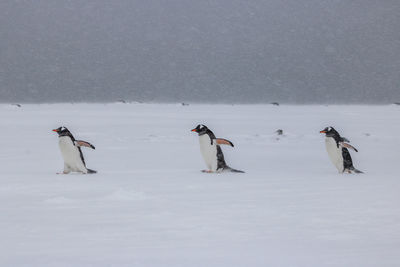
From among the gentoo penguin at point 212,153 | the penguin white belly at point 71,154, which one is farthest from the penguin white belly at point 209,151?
the penguin white belly at point 71,154

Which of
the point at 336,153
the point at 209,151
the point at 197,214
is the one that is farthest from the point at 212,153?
the point at 197,214

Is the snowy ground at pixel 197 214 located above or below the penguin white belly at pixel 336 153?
below

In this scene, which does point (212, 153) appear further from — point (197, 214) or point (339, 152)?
point (197, 214)

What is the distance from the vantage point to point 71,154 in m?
8.64

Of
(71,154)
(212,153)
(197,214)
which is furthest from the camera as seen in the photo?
(212,153)

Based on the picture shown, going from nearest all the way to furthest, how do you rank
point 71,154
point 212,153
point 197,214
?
1. point 197,214
2. point 71,154
3. point 212,153

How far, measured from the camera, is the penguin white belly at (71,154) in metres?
8.63

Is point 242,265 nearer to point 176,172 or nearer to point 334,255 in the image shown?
point 334,255

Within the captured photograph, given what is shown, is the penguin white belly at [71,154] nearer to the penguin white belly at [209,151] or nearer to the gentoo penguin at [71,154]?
the gentoo penguin at [71,154]

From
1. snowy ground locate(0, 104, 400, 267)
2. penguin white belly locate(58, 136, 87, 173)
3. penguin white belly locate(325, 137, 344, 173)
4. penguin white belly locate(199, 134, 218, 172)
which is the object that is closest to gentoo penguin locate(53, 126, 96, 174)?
penguin white belly locate(58, 136, 87, 173)

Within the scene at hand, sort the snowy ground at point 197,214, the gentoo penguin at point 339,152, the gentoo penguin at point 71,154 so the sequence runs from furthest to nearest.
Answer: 1. the gentoo penguin at point 339,152
2. the gentoo penguin at point 71,154
3. the snowy ground at point 197,214

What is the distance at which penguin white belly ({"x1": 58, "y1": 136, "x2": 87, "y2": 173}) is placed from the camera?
8633mm

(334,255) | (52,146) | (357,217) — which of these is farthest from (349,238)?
(52,146)

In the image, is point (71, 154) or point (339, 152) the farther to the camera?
point (339, 152)
